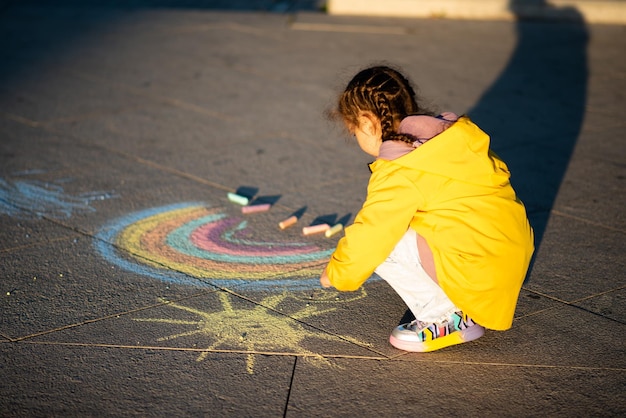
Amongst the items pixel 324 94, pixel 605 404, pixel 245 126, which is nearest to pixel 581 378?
pixel 605 404

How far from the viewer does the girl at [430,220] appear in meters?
3.06

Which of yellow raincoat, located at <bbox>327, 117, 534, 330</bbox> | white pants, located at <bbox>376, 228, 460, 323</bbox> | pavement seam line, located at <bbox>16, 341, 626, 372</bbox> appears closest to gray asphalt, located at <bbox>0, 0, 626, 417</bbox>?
pavement seam line, located at <bbox>16, 341, 626, 372</bbox>

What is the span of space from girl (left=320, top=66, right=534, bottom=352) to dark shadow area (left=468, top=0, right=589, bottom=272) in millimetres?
1268

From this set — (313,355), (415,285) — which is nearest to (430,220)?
(415,285)

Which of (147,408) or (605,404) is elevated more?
(605,404)

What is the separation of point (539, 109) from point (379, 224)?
457cm

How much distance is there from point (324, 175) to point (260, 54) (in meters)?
4.04

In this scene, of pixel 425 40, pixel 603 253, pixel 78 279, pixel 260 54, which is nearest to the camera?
pixel 78 279

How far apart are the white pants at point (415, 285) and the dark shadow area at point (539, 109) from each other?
1245 millimetres

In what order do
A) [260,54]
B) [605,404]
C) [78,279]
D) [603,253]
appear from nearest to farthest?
[605,404] → [78,279] → [603,253] → [260,54]

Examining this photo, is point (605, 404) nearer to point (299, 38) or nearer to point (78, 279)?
point (78, 279)

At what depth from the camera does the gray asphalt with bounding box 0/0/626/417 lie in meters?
3.05

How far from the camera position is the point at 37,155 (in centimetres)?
586

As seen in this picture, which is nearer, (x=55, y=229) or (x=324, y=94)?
(x=55, y=229)
